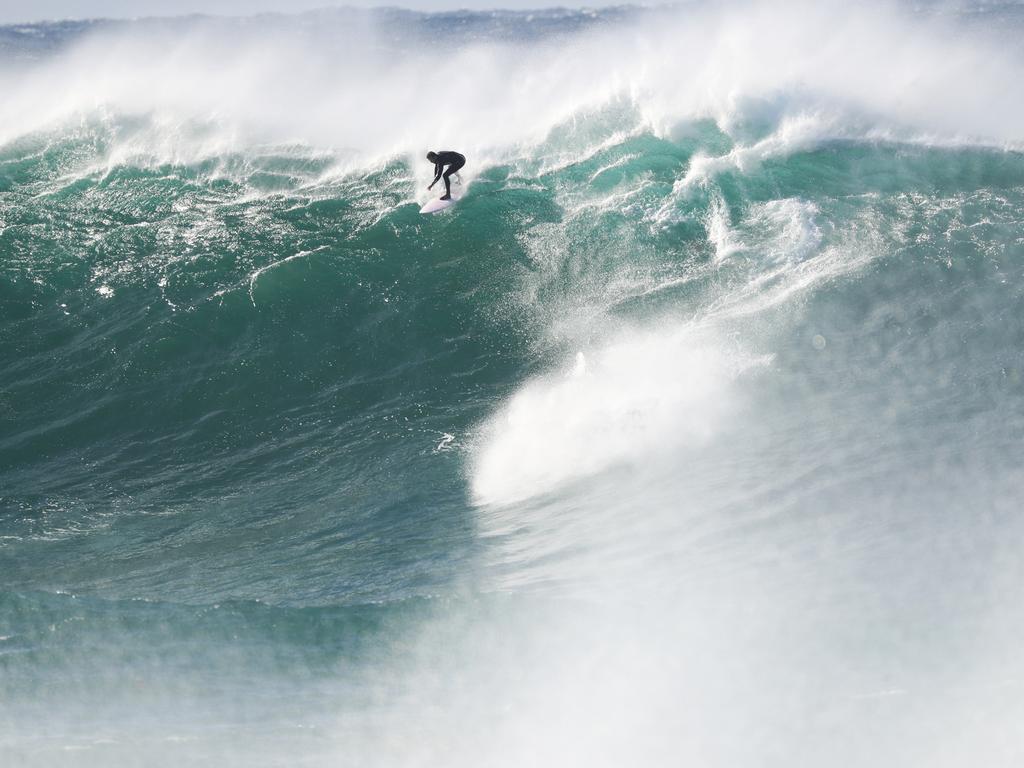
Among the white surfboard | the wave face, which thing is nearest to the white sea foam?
the wave face

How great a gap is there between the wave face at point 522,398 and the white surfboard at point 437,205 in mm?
215

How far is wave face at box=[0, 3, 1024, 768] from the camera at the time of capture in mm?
8102

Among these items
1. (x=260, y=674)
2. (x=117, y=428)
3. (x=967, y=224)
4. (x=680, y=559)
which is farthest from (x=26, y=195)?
(x=967, y=224)

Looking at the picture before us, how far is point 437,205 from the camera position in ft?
50.0

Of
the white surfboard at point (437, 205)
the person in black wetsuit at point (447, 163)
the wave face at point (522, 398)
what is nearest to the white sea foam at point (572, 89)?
the wave face at point (522, 398)

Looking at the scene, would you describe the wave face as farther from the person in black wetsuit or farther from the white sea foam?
the person in black wetsuit

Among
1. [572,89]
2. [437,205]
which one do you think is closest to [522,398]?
[437,205]

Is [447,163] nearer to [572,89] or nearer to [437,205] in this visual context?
[437,205]

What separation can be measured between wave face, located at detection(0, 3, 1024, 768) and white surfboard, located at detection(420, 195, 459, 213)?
22cm

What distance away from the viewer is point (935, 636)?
834 cm

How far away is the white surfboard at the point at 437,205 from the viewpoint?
15.2 meters

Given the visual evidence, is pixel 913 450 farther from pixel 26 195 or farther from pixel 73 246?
pixel 26 195

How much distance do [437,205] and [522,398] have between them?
4.78 metres

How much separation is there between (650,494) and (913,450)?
3064 mm
